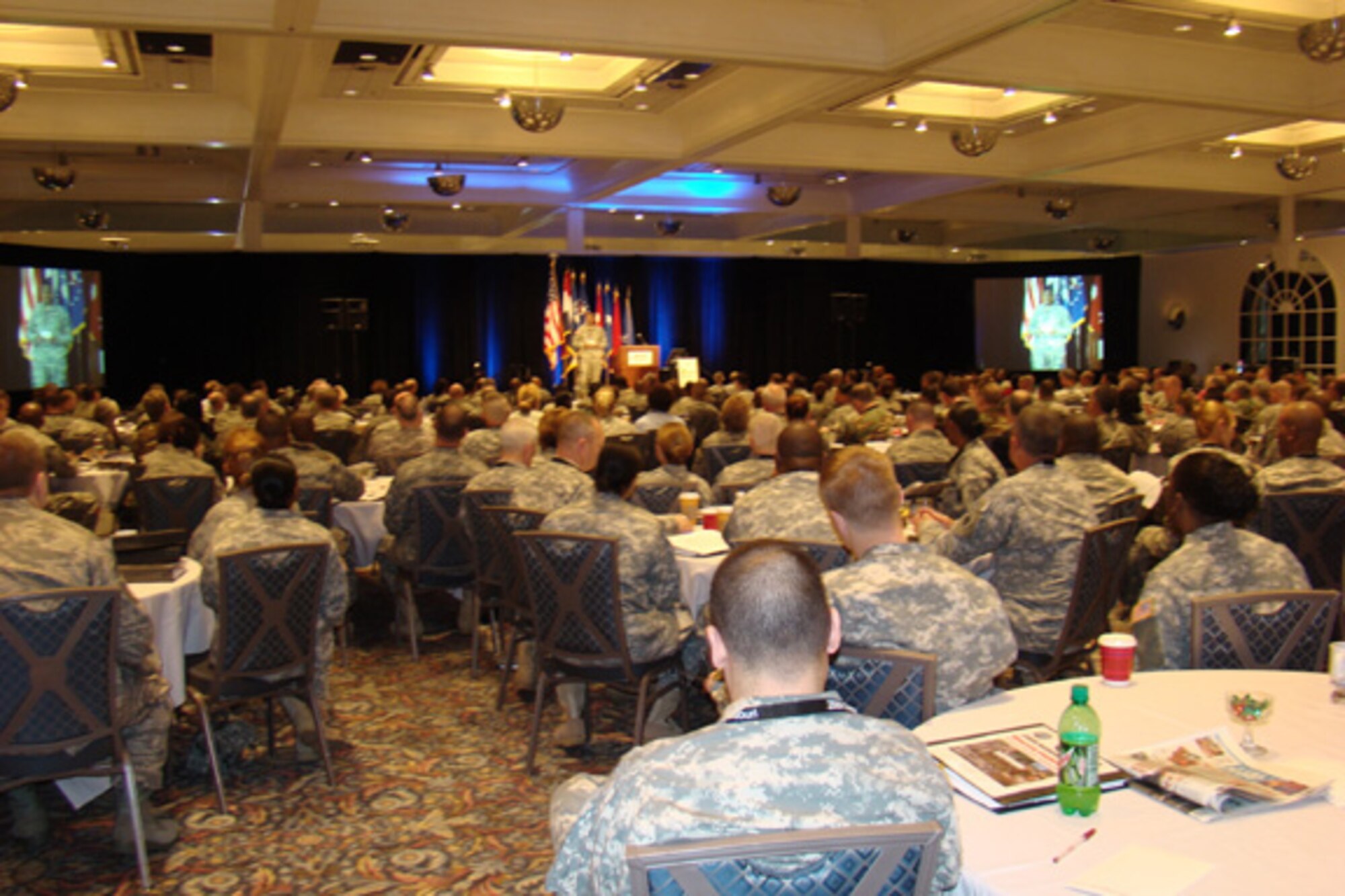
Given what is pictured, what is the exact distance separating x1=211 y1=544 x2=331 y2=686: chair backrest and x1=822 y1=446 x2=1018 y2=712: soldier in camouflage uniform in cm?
223

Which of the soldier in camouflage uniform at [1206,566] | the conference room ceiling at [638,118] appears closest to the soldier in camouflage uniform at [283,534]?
the soldier in camouflage uniform at [1206,566]

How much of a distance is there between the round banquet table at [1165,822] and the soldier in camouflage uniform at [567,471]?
9.83 feet

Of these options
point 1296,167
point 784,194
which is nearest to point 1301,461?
point 1296,167

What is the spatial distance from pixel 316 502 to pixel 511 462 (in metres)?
1.02

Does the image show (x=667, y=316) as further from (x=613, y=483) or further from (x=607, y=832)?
(x=607, y=832)

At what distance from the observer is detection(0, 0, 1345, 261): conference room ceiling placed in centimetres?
799

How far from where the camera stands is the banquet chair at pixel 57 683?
137 inches

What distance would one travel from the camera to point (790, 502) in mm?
4742

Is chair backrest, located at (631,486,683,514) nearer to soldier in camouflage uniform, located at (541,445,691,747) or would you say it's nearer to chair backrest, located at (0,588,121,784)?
soldier in camouflage uniform, located at (541,445,691,747)

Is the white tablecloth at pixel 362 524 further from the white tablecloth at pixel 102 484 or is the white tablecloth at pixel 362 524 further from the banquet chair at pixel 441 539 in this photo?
the white tablecloth at pixel 102 484

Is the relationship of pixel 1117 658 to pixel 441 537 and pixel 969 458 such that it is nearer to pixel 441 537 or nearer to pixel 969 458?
pixel 969 458

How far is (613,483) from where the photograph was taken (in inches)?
183

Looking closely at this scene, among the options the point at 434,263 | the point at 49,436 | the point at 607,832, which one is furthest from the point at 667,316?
the point at 607,832

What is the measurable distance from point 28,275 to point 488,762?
1492 centimetres
